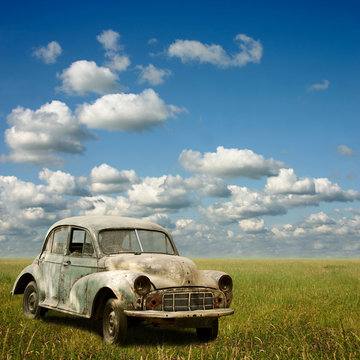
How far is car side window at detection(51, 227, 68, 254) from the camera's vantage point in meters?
8.93

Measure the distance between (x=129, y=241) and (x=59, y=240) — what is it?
1935 millimetres

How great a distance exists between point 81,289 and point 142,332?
1329mm

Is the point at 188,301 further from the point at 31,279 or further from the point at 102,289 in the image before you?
the point at 31,279

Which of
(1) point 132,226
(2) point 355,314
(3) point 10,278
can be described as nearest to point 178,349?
(1) point 132,226

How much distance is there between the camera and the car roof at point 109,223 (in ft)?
26.3

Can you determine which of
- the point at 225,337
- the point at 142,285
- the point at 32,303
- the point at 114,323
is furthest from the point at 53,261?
the point at 225,337

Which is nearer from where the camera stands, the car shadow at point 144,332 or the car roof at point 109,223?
the car shadow at point 144,332

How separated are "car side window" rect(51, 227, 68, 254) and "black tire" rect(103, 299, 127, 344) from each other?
2431mm

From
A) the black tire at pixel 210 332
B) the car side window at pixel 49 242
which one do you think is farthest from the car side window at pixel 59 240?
the black tire at pixel 210 332

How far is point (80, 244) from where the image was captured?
29.0 feet

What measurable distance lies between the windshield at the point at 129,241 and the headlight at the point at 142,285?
132 centimetres

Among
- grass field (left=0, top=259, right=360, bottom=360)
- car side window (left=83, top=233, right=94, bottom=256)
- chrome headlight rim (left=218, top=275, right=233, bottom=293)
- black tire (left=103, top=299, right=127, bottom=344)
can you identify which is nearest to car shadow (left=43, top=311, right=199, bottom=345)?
grass field (left=0, top=259, right=360, bottom=360)

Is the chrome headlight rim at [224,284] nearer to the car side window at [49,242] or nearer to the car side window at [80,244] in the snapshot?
the car side window at [80,244]

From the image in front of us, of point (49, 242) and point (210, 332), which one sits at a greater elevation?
point (49, 242)
